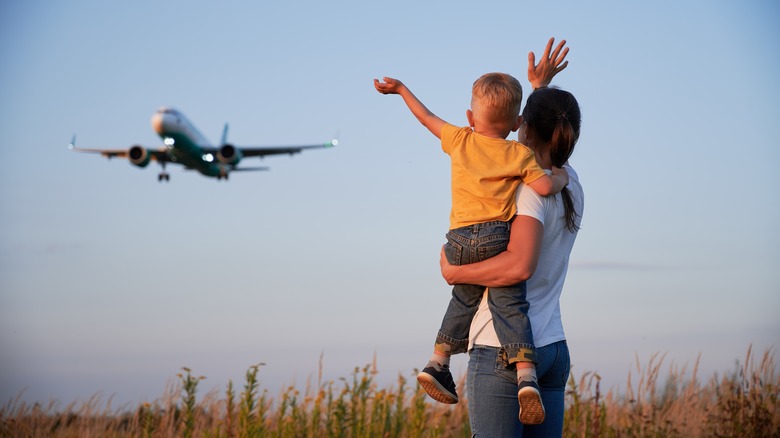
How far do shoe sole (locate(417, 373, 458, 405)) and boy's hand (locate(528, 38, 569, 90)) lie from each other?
137cm

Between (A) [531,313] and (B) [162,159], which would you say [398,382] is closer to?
(A) [531,313]

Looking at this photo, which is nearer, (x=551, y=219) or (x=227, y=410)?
(x=551, y=219)

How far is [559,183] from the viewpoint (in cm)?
275

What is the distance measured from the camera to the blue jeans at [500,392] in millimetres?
2607

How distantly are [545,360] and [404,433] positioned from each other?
406cm

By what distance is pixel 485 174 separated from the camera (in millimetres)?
2801

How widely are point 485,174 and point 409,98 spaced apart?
65 cm

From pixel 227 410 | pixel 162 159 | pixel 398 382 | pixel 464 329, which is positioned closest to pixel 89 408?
pixel 227 410

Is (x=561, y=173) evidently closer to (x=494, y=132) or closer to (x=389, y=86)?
(x=494, y=132)

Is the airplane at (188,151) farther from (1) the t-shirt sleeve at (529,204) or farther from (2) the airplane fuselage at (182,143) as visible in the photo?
(1) the t-shirt sleeve at (529,204)

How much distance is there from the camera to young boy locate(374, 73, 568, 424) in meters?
2.65

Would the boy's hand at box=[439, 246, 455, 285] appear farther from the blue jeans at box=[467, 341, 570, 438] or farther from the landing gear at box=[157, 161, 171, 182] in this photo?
the landing gear at box=[157, 161, 171, 182]

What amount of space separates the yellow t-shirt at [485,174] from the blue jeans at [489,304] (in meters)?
0.05

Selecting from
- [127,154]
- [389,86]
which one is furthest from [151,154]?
[389,86]
